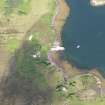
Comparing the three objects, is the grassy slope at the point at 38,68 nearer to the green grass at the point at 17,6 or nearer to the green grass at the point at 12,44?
the green grass at the point at 12,44

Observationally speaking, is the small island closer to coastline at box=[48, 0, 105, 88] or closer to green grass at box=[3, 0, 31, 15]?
coastline at box=[48, 0, 105, 88]

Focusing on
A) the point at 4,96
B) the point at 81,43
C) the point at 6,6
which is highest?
the point at 6,6

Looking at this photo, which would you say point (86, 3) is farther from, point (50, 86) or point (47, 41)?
point (50, 86)

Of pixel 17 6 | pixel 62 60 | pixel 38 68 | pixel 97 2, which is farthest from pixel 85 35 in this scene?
pixel 17 6

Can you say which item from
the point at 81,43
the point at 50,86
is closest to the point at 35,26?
the point at 81,43

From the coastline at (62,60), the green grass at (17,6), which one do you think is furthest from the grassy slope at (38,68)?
the coastline at (62,60)

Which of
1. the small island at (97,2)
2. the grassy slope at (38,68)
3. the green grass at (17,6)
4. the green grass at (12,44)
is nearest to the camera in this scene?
the grassy slope at (38,68)

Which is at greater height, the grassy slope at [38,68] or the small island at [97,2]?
the small island at [97,2]

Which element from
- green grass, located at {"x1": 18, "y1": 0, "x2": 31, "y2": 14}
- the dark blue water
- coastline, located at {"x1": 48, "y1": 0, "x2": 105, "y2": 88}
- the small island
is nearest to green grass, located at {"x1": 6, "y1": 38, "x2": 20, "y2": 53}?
coastline, located at {"x1": 48, "y1": 0, "x2": 105, "y2": 88}
